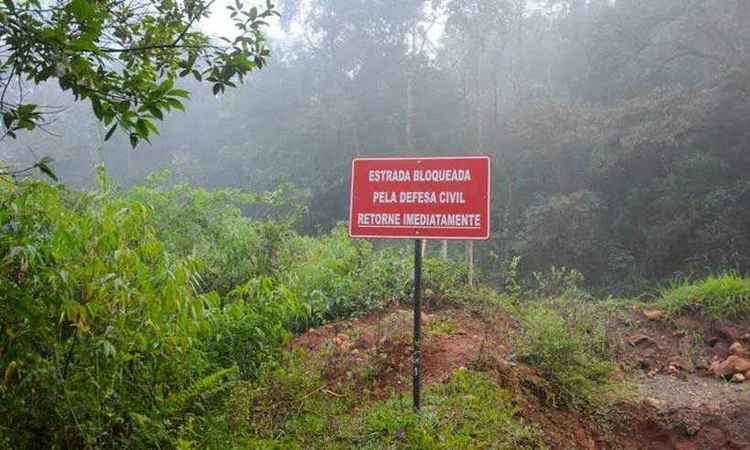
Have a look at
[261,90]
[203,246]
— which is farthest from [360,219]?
[261,90]

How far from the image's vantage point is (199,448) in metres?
2.70

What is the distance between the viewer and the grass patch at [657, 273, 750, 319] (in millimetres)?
6133

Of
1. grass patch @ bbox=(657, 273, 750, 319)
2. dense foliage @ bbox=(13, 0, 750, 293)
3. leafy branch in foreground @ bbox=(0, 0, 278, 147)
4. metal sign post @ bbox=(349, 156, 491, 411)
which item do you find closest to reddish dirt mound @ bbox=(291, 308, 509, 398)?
metal sign post @ bbox=(349, 156, 491, 411)

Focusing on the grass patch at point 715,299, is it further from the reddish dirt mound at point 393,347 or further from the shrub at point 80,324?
the shrub at point 80,324

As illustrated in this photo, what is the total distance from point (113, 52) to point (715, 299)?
20.3ft

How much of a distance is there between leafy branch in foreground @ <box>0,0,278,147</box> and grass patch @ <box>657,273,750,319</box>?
18.2 feet

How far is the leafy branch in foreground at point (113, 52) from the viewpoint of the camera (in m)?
1.74

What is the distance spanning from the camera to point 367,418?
10.5 ft

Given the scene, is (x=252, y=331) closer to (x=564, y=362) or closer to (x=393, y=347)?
(x=393, y=347)

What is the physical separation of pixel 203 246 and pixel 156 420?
11.4ft

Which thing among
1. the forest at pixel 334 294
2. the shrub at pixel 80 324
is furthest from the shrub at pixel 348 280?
the shrub at pixel 80 324

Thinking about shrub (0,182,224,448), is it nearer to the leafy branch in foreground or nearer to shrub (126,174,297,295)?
the leafy branch in foreground

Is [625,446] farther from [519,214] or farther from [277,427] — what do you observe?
[519,214]

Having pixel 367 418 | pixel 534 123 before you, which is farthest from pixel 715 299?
pixel 534 123
